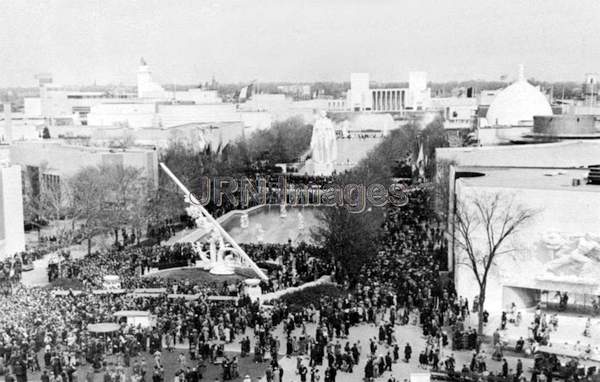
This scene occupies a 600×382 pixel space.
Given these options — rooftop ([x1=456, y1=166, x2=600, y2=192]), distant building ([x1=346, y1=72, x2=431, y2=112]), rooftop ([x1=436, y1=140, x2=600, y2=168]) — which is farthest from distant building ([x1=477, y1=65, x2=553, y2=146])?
distant building ([x1=346, y1=72, x2=431, y2=112])

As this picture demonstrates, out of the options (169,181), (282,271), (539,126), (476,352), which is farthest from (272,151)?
(476,352)

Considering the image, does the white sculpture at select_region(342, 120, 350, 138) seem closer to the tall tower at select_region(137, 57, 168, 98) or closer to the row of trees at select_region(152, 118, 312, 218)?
the row of trees at select_region(152, 118, 312, 218)

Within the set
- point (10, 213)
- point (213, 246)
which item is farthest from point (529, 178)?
point (10, 213)

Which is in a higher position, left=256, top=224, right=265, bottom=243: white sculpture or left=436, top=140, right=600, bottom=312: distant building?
left=436, top=140, right=600, bottom=312: distant building

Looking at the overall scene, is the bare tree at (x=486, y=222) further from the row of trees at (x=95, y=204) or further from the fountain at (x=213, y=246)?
the row of trees at (x=95, y=204)

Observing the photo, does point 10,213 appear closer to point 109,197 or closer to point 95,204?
point 95,204


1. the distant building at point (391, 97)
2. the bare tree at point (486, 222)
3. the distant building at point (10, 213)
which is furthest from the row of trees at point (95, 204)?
the distant building at point (391, 97)

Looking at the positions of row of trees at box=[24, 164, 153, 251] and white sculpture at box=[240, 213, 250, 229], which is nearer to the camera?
row of trees at box=[24, 164, 153, 251]
